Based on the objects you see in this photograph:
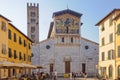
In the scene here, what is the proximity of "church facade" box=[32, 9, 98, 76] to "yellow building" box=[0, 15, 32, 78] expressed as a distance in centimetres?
1359

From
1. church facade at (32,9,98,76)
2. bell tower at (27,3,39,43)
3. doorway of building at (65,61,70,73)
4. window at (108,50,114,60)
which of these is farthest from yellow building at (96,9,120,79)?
bell tower at (27,3,39,43)

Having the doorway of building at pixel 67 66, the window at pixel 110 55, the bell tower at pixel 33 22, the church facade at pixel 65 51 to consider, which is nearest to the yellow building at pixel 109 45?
the window at pixel 110 55

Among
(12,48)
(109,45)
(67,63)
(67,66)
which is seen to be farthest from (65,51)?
(12,48)

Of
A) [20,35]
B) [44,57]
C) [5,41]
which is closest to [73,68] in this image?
[44,57]

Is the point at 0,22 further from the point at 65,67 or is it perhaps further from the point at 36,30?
the point at 36,30

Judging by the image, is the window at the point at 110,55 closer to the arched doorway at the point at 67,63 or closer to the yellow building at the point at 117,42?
the yellow building at the point at 117,42

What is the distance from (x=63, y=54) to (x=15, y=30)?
86.9 feet

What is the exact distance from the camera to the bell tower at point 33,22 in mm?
93188

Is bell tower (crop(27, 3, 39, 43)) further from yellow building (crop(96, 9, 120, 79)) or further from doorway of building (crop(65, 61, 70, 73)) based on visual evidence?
yellow building (crop(96, 9, 120, 79))

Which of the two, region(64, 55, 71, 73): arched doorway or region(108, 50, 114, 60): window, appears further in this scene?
region(64, 55, 71, 73): arched doorway

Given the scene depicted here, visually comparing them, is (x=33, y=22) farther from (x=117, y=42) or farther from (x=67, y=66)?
(x=117, y=42)

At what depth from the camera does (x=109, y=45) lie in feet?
154

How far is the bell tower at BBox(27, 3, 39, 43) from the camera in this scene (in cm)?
9319

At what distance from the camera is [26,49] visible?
55.4m
